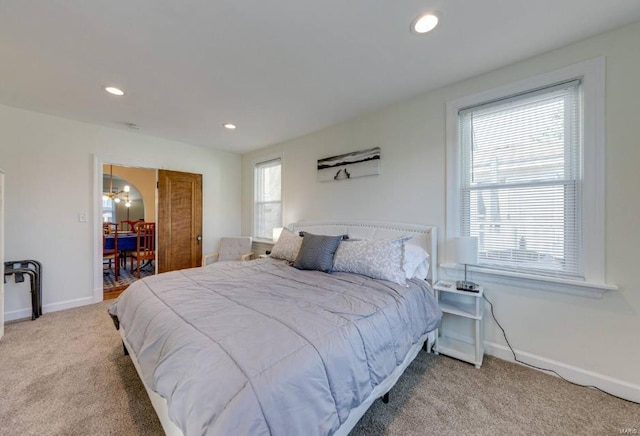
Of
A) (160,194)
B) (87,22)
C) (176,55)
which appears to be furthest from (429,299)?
(160,194)

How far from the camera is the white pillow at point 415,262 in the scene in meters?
2.21

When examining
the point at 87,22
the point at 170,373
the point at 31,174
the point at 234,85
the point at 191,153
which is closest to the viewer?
Answer: the point at 170,373

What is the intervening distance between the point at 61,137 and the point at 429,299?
15.0ft

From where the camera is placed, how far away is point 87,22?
1604 mm

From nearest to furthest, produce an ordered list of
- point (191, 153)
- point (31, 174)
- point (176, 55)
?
1. point (176, 55)
2. point (31, 174)
3. point (191, 153)

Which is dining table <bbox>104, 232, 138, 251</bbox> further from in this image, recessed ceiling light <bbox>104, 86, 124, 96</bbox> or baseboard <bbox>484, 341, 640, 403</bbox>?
baseboard <bbox>484, 341, 640, 403</bbox>

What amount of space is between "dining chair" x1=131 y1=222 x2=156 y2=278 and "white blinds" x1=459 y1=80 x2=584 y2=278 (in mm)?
5183

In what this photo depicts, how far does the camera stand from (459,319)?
91.2 inches

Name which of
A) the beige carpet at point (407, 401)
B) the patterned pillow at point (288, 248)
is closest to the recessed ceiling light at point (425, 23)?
the patterned pillow at point (288, 248)

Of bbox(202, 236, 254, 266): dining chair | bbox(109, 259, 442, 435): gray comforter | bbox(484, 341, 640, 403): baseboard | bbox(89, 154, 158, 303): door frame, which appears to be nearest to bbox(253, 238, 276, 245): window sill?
bbox(202, 236, 254, 266): dining chair

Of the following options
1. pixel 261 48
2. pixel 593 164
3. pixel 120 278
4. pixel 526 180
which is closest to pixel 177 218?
pixel 120 278

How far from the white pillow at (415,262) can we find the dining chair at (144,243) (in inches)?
179

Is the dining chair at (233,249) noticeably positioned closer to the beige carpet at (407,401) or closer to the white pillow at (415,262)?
the beige carpet at (407,401)

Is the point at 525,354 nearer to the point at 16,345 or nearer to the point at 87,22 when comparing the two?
the point at 87,22
